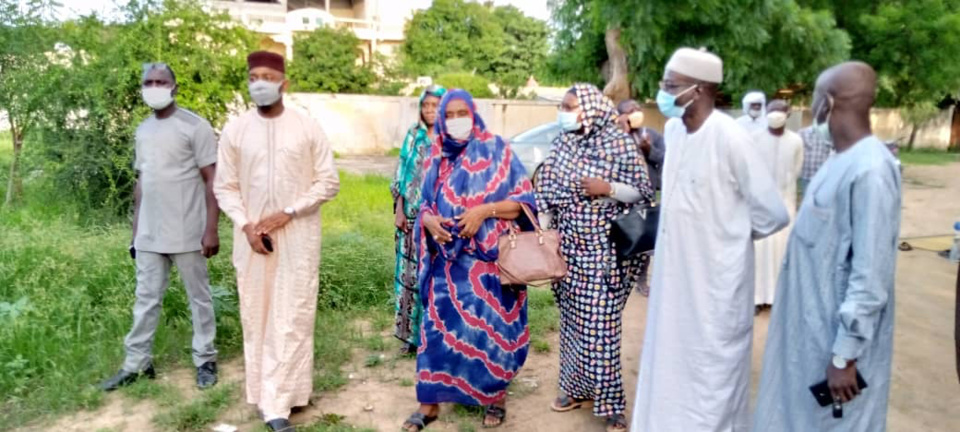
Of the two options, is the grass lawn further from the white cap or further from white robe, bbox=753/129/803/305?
the white cap

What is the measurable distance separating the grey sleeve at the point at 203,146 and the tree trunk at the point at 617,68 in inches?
415

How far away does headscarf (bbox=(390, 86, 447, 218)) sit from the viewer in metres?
4.63

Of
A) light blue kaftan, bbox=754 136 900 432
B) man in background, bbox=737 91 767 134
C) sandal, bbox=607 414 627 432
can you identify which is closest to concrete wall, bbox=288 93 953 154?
man in background, bbox=737 91 767 134

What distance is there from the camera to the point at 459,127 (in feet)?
11.9

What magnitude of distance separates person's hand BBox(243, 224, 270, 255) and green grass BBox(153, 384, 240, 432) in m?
0.99

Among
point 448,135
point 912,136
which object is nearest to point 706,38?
point 448,135

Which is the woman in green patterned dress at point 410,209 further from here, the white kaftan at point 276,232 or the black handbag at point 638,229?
the black handbag at point 638,229

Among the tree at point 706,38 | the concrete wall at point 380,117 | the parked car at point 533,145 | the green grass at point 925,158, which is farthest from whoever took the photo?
the green grass at point 925,158

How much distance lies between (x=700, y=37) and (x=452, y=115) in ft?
34.3

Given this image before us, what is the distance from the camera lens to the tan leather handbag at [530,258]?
3.55 metres

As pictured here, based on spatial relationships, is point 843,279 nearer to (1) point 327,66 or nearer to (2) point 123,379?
(2) point 123,379

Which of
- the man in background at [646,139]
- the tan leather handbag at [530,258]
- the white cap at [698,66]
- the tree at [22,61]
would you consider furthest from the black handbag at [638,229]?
the tree at [22,61]

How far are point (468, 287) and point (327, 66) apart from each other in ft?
75.4

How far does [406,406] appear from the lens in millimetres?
4160
